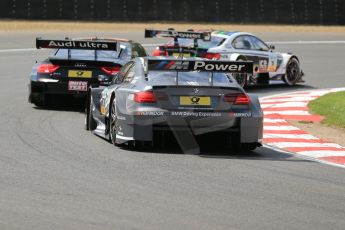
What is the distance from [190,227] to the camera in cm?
653

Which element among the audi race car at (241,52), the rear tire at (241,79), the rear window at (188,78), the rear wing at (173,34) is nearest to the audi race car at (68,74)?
the rear wing at (173,34)

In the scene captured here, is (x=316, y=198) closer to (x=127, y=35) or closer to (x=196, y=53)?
(x=196, y=53)

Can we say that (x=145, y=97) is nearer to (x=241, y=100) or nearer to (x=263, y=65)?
(x=241, y=100)

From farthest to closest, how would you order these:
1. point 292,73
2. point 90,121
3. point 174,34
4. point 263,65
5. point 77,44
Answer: point 292,73 < point 263,65 < point 174,34 < point 77,44 < point 90,121

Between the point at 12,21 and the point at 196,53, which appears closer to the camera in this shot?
the point at 196,53

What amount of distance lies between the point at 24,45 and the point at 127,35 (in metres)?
5.04

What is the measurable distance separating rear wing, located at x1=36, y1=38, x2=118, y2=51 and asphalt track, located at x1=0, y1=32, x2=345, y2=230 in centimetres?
173

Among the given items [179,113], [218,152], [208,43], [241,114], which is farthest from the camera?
[208,43]

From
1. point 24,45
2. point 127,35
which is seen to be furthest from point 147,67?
point 127,35

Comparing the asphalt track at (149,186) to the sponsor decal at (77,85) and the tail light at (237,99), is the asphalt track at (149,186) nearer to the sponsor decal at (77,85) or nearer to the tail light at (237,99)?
the tail light at (237,99)

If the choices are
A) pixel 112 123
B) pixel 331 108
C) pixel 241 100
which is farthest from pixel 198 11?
pixel 241 100

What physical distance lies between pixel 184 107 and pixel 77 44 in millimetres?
4422

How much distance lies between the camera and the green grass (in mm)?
14531

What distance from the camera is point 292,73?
21188mm
